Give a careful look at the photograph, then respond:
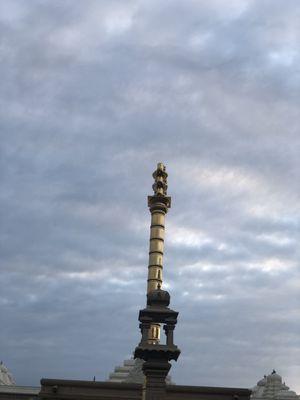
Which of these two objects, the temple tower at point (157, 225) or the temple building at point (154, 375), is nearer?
the temple building at point (154, 375)

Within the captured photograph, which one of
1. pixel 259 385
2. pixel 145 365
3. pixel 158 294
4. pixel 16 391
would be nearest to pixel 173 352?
pixel 145 365

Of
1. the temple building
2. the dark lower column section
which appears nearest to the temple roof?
the temple building

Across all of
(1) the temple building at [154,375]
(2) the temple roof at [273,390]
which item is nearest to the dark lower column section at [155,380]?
(1) the temple building at [154,375]

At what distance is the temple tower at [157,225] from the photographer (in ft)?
114

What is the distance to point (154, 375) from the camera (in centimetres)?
1906

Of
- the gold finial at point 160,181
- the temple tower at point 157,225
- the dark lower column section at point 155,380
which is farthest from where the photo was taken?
the gold finial at point 160,181

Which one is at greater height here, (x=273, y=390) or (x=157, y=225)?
(x=157, y=225)

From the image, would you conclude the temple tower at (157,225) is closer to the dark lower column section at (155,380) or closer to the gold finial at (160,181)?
the gold finial at (160,181)

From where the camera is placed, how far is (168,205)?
36844 millimetres

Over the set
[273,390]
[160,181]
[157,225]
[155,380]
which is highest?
[160,181]

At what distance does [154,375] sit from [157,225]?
1727cm

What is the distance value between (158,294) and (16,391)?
2240 cm

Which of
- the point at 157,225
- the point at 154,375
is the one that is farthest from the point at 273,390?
the point at 154,375

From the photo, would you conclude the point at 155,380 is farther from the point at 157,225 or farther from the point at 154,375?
the point at 157,225
